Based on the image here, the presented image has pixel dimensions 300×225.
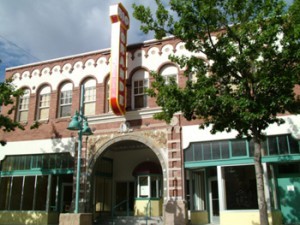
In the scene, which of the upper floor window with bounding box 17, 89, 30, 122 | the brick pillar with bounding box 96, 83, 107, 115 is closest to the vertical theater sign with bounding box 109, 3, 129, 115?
the brick pillar with bounding box 96, 83, 107, 115

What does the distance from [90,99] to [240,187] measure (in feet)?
32.8

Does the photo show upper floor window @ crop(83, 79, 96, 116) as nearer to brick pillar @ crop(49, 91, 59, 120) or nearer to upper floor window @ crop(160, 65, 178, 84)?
A: brick pillar @ crop(49, 91, 59, 120)

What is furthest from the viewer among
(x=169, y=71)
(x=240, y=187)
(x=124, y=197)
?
(x=124, y=197)

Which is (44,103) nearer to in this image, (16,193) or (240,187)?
(16,193)

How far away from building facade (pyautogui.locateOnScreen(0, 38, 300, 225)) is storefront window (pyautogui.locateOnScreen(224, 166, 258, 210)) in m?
0.05

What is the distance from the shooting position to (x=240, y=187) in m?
17.0

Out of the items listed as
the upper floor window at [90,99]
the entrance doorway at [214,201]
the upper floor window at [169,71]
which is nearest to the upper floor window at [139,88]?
the upper floor window at [169,71]

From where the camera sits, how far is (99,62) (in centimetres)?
2186

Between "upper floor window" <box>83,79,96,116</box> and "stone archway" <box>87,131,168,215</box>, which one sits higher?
"upper floor window" <box>83,79,96,116</box>

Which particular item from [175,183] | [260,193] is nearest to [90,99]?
[175,183]

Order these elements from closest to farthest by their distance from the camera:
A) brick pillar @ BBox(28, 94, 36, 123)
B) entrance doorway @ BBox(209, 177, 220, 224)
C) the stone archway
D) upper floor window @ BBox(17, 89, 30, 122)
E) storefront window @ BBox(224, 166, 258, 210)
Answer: storefront window @ BBox(224, 166, 258, 210) → entrance doorway @ BBox(209, 177, 220, 224) → the stone archway → brick pillar @ BBox(28, 94, 36, 123) → upper floor window @ BBox(17, 89, 30, 122)

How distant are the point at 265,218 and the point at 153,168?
34.8 feet

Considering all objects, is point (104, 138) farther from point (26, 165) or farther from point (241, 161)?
point (241, 161)

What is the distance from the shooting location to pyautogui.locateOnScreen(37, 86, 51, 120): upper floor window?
22.6 metres
